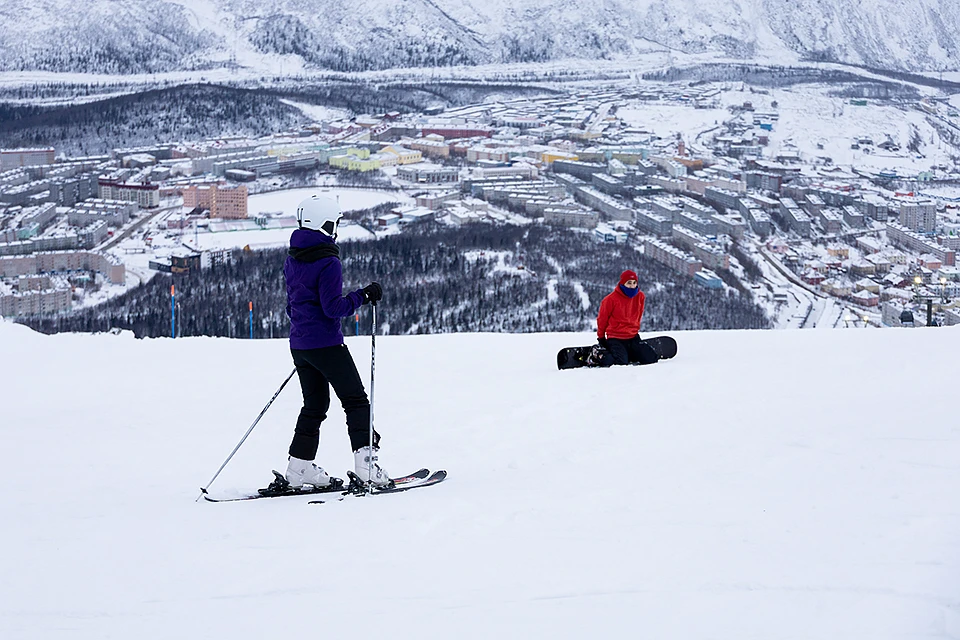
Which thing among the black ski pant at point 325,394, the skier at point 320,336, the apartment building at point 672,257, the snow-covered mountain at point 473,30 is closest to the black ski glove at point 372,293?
the skier at point 320,336

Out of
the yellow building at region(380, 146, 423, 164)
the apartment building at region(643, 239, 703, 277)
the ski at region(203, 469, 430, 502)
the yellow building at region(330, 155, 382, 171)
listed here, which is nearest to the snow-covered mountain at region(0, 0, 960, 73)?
the yellow building at region(380, 146, 423, 164)

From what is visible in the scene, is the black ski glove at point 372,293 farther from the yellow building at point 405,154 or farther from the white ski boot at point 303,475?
the yellow building at point 405,154

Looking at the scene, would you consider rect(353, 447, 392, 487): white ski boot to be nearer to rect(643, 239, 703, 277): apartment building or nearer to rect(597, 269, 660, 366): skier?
rect(597, 269, 660, 366): skier

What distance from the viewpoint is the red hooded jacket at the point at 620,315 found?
5.04m

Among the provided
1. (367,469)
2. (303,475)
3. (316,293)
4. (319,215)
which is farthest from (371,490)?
(319,215)

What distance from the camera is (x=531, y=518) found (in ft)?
8.04

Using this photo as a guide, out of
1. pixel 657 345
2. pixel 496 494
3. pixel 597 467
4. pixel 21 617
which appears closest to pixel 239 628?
pixel 21 617

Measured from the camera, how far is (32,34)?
263 ft

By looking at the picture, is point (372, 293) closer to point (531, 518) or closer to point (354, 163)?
point (531, 518)

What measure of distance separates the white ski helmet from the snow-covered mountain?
84.1 metres

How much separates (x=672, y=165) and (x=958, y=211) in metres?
12.1

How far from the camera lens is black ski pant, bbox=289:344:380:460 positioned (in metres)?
2.71

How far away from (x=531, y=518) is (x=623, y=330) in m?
2.78

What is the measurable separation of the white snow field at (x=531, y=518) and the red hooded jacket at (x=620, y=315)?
50 centimetres
